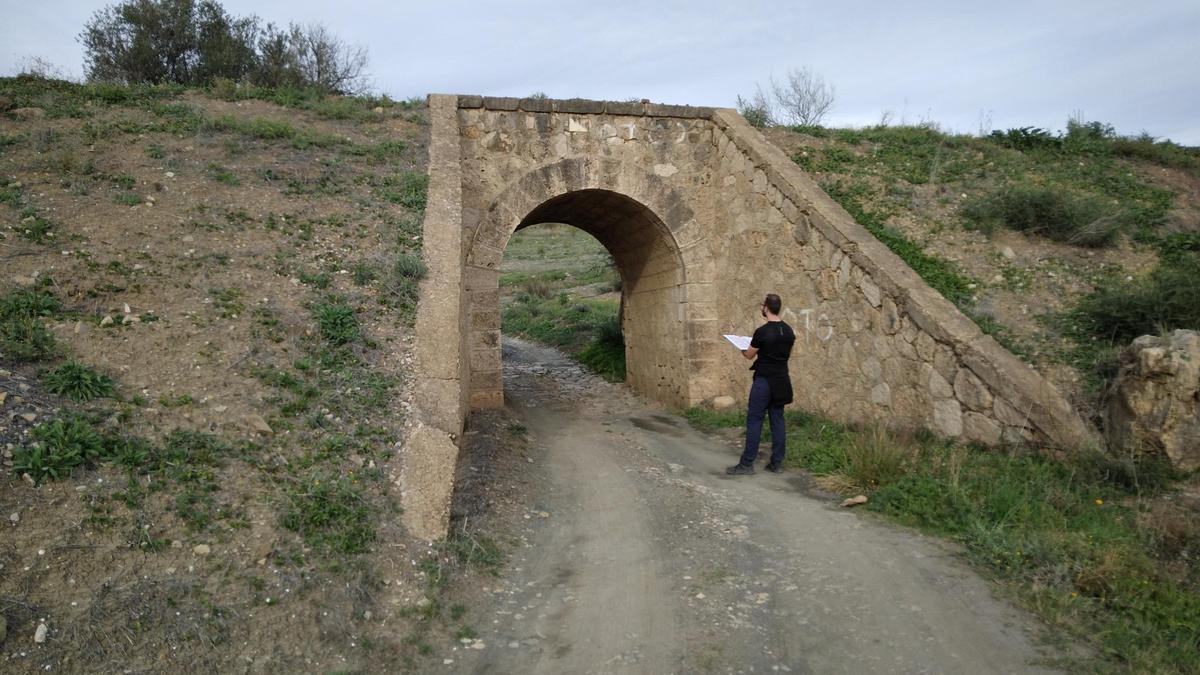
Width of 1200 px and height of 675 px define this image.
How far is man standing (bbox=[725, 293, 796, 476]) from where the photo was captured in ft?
21.6

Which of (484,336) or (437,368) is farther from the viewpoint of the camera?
(484,336)

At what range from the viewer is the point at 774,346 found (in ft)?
21.6

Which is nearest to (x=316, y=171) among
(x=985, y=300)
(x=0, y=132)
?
(x=0, y=132)

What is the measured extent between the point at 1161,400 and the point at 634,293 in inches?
320

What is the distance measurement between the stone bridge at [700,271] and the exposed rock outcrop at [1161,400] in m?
0.31

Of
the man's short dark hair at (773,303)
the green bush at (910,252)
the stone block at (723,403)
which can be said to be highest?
the green bush at (910,252)

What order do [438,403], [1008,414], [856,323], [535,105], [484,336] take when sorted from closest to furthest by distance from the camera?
[438,403]
[1008,414]
[856,323]
[484,336]
[535,105]

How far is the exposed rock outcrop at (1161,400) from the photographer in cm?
511

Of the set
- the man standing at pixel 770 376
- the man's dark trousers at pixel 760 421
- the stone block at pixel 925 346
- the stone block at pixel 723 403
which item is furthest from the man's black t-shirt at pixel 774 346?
the stone block at pixel 723 403

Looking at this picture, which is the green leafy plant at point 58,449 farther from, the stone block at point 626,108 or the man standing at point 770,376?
the stone block at point 626,108

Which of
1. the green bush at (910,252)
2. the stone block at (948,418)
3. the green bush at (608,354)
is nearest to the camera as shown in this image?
the stone block at (948,418)

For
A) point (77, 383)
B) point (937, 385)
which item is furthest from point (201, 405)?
point (937, 385)

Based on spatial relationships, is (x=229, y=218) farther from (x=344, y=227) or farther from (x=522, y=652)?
(x=522, y=652)

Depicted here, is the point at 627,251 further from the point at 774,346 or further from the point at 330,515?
the point at 330,515
